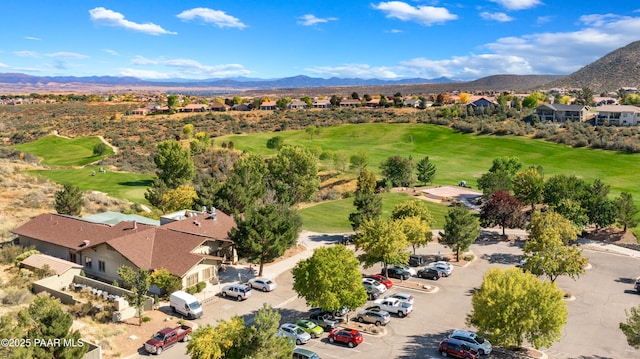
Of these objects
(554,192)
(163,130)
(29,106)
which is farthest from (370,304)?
(29,106)

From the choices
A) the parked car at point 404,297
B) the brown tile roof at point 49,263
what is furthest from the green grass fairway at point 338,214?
the brown tile roof at point 49,263

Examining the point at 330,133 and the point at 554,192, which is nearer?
the point at 554,192

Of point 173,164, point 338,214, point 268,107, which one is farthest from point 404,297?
point 268,107

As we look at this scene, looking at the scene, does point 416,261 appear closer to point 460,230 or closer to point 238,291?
point 460,230

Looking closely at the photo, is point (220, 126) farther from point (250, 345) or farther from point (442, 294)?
point (250, 345)

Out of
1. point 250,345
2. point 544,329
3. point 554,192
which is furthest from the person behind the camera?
point 554,192

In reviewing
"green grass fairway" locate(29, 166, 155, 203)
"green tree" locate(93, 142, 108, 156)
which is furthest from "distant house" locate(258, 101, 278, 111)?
"green grass fairway" locate(29, 166, 155, 203)
